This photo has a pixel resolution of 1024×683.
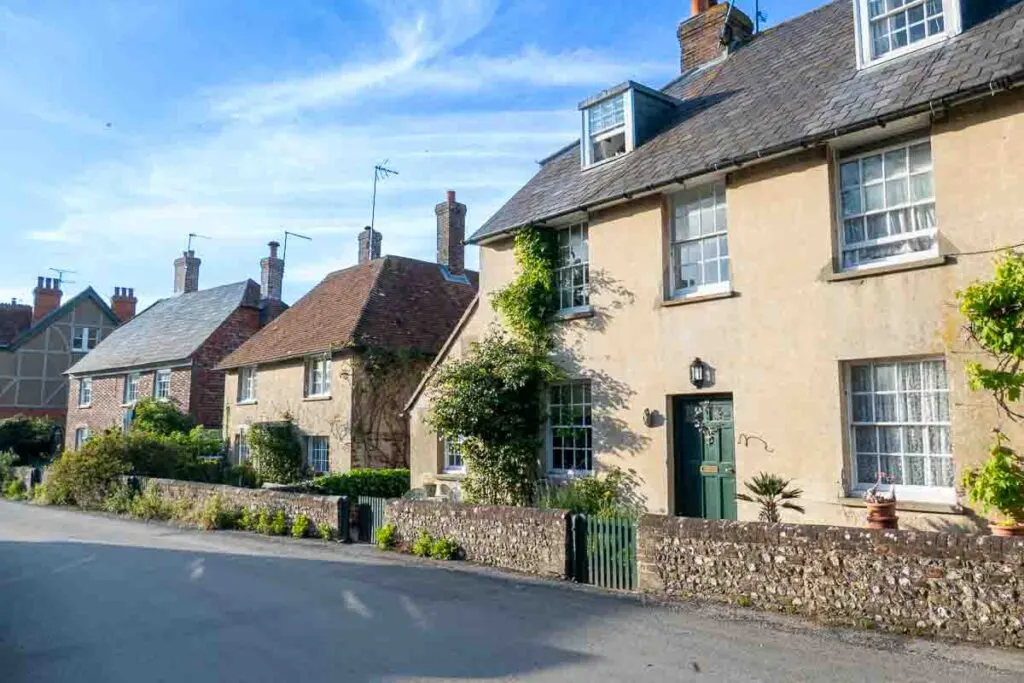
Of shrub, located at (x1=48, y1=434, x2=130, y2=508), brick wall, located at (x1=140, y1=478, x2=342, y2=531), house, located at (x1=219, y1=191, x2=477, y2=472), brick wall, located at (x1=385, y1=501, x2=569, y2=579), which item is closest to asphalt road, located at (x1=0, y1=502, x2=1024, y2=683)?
brick wall, located at (x1=385, y1=501, x2=569, y2=579)

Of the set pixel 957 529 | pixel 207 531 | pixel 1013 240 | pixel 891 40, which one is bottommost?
pixel 207 531

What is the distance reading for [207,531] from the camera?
16891 millimetres

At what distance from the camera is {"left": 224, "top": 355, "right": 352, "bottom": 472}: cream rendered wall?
2269cm

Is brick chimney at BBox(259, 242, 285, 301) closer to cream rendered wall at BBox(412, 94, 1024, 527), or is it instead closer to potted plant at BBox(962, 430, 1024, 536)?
cream rendered wall at BBox(412, 94, 1024, 527)

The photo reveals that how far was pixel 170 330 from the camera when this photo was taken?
119ft

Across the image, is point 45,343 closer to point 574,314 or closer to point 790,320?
point 574,314

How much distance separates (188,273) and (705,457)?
3686 centimetres

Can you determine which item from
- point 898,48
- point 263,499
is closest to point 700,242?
point 898,48

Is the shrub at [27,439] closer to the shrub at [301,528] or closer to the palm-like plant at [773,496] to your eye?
the shrub at [301,528]

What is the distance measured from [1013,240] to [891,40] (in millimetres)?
4123

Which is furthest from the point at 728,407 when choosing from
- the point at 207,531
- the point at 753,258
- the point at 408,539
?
the point at 207,531

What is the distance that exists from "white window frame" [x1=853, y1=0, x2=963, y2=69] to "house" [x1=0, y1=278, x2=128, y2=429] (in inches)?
1787

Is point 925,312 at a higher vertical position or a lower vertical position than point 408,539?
higher

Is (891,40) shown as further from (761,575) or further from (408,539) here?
(408,539)
